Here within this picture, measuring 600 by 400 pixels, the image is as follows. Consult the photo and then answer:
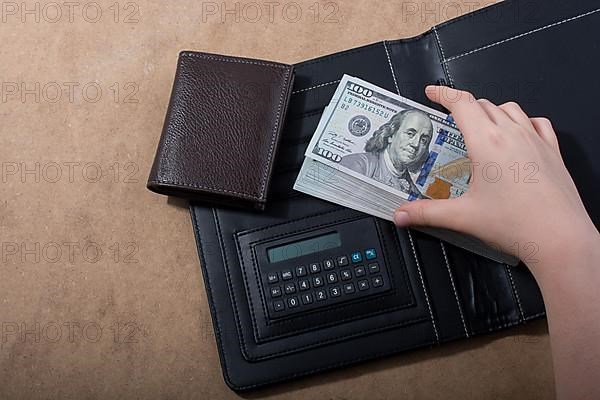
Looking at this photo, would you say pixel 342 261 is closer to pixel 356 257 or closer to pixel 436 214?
pixel 356 257

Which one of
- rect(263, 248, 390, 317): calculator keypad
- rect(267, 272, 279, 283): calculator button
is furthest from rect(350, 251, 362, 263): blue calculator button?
rect(267, 272, 279, 283): calculator button

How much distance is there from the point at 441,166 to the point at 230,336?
0.36 metres

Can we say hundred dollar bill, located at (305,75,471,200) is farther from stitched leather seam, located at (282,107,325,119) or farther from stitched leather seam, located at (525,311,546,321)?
stitched leather seam, located at (525,311,546,321)

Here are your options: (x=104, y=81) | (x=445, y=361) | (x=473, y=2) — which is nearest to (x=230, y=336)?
(x=445, y=361)

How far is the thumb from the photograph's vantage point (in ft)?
2.80

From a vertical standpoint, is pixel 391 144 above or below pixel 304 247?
above

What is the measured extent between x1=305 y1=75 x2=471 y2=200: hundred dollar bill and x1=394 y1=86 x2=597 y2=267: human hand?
0.05 metres

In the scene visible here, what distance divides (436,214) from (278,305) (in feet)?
0.77

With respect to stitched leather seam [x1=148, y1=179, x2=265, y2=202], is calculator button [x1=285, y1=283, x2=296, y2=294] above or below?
below

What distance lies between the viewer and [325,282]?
2.95 feet

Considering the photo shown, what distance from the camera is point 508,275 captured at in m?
0.90

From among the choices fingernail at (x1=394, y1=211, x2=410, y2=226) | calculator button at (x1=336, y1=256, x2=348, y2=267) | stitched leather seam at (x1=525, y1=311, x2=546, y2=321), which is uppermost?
→ fingernail at (x1=394, y1=211, x2=410, y2=226)

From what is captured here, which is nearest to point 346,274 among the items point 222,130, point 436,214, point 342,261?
point 342,261

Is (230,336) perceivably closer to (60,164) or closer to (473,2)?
(60,164)
